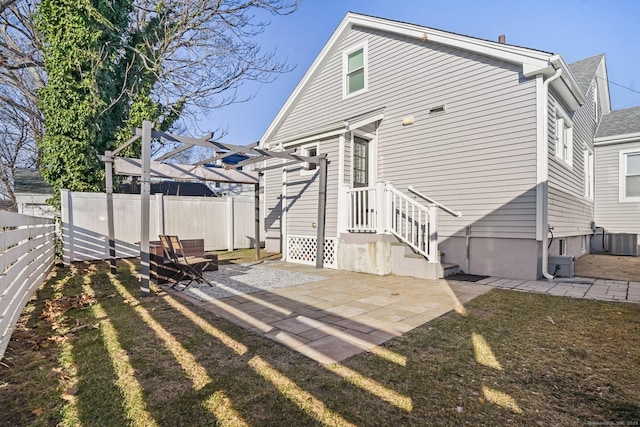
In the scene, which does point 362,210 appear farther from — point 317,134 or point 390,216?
point 317,134

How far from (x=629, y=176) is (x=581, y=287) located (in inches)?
307

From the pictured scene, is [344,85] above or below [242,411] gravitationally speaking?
above

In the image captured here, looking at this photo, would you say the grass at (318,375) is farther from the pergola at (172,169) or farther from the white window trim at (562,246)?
the white window trim at (562,246)

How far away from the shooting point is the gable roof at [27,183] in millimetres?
16359

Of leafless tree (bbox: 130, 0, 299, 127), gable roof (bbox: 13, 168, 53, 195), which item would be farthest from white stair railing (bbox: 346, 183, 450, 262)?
gable roof (bbox: 13, 168, 53, 195)

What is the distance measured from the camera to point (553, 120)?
6539mm

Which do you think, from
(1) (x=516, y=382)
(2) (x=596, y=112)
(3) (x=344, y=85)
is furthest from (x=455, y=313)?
(2) (x=596, y=112)

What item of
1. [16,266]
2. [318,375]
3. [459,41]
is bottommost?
[318,375]

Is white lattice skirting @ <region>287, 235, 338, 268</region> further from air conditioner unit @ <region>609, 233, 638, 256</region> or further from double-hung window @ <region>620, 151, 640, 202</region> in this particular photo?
double-hung window @ <region>620, 151, 640, 202</region>

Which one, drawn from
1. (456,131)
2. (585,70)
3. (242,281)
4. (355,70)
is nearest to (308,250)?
(242,281)

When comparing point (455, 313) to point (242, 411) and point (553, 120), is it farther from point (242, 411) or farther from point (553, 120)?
point (553, 120)

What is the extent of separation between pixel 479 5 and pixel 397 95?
17.7 feet

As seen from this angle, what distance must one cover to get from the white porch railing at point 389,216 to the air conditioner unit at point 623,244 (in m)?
7.59

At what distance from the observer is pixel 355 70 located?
905 cm
